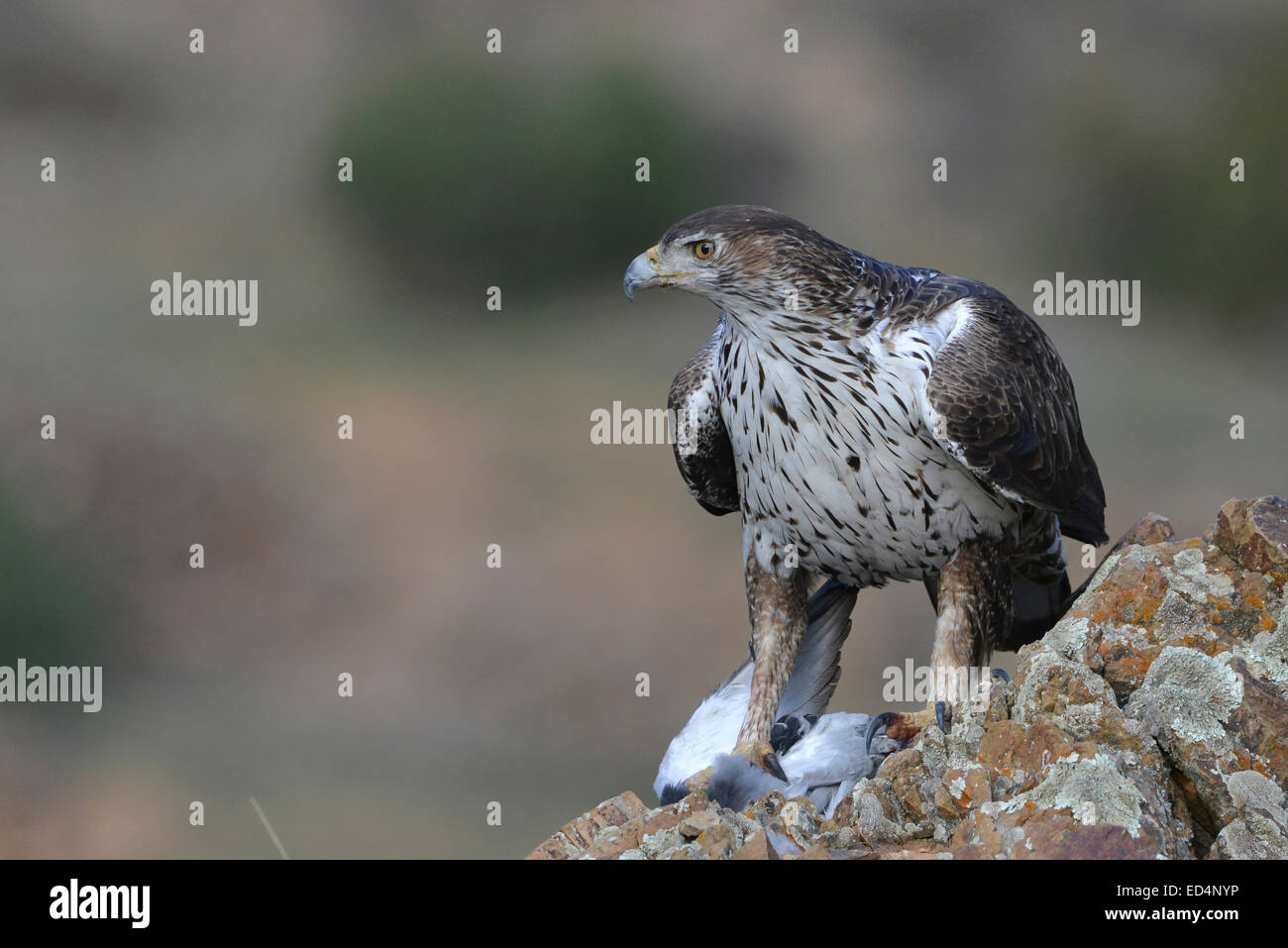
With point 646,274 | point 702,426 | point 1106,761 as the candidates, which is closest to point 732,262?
point 646,274

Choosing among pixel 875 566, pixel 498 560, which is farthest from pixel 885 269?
pixel 498 560

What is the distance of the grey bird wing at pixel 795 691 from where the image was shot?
4.88 metres

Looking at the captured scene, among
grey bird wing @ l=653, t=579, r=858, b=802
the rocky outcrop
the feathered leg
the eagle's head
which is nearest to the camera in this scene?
the rocky outcrop

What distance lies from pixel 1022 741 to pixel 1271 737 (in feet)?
2.12

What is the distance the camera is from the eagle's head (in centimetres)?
438

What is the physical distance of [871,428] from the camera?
14.8ft

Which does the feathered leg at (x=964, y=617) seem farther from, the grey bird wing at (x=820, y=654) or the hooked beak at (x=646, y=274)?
the hooked beak at (x=646, y=274)

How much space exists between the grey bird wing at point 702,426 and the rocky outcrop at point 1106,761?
58.8 inches

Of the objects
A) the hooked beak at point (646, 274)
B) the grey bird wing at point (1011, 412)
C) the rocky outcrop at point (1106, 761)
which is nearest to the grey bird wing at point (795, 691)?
the rocky outcrop at point (1106, 761)

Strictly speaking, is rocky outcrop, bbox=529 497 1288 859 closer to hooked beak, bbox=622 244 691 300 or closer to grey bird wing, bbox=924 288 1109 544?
grey bird wing, bbox=924 288 1109 544

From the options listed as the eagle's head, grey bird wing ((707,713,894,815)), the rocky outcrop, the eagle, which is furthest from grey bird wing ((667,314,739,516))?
the rocky outcrop

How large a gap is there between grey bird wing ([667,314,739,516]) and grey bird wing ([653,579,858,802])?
60cm

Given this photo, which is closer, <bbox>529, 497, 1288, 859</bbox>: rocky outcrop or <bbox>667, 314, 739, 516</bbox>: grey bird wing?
<bbox>529, 497, 1288, 859</bbox>: rocky outcrop

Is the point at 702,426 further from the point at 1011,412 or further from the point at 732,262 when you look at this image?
the point at 1011,412
